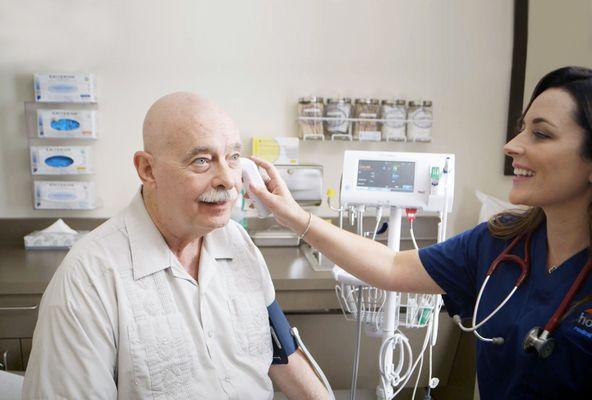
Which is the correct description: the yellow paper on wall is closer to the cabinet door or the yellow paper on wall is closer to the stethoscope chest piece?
the cabinet door

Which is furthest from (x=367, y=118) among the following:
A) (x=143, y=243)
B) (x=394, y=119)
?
(x=143, y=243)

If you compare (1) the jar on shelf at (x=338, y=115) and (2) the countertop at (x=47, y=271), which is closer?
(2) the countertop at (x=47, y=271)

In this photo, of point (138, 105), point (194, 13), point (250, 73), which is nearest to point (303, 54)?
point (250, 73)

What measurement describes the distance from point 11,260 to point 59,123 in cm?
72

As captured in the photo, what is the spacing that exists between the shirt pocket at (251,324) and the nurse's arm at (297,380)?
9 cm

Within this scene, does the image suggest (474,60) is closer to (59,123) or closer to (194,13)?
(194,13)

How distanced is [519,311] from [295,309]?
1117mm

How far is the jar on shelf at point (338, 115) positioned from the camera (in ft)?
8.32

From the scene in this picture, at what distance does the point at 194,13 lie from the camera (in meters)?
2.46

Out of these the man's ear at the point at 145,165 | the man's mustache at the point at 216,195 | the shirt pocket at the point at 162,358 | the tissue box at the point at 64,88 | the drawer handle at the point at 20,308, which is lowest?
the drawer handle at the point at 20,308

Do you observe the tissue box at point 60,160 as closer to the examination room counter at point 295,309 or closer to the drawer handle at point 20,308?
the examination room counter at point 295,309

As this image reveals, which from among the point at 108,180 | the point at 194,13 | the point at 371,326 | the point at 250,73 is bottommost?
the point at 371,326

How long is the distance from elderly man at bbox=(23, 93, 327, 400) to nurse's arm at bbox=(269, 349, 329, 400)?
8 centimetres

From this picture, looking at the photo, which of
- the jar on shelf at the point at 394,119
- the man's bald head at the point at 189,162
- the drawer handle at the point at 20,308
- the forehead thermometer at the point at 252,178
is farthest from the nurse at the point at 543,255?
the drawer handle at the point at 20,308
